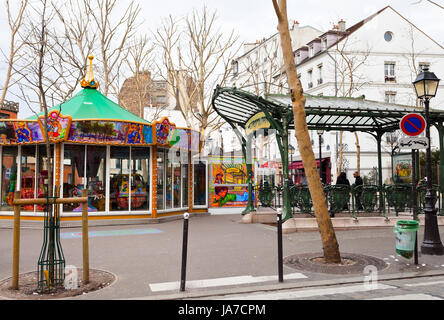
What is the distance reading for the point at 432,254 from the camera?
8.13m

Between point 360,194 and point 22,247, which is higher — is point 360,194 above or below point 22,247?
above

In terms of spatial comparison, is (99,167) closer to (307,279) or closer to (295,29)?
(307,279)

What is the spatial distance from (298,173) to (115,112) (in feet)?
99.1

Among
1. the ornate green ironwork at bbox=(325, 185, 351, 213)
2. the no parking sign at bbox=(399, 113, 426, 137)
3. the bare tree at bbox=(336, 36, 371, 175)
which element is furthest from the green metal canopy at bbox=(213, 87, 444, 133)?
the bare tree at bbox=(336, 36, 371, 175)

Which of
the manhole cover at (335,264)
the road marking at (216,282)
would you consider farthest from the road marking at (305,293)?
the manhole cover at (335,264)

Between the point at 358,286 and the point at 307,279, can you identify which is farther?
the point at 307,279

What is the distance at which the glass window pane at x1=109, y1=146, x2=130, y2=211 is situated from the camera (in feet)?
46.3

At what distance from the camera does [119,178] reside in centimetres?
1426

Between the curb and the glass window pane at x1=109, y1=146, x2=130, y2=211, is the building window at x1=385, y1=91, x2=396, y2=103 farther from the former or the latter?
the curb

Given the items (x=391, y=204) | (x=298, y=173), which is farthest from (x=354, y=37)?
(x=391, y=204)

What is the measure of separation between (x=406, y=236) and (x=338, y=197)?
5.11m

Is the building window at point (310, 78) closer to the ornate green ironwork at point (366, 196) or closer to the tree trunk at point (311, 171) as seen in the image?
the ornate green ironwork at point (366, 196)

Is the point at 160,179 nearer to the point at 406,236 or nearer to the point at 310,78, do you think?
the point at 406,236

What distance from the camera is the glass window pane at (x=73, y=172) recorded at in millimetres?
13727
